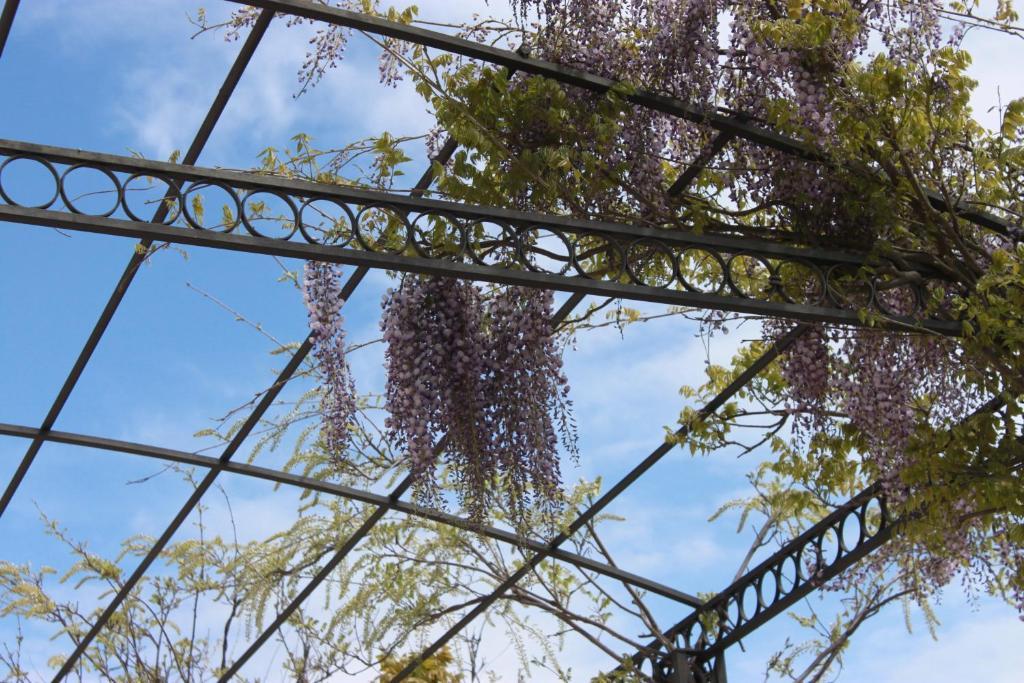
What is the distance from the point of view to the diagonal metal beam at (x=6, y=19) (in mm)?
3951

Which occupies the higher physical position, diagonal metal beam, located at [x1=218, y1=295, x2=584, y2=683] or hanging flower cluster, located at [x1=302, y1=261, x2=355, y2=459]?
diagonal metal beam, located at [x1=218, y1=295, x2=584, y2=683]

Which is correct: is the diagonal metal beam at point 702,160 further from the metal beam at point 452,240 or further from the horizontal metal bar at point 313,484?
the horizontal metal bar at point 313,484

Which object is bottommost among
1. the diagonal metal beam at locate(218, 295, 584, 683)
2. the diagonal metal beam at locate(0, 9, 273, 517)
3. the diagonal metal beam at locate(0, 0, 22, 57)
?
the diagonal metal beam at locate(218, 295, 584, 683)

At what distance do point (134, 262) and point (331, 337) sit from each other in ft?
3.15

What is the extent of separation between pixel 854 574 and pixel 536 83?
8.93ft

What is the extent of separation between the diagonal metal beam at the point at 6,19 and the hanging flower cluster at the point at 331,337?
119 centimetres

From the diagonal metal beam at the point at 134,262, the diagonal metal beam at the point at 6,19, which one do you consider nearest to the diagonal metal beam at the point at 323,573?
the diagonal metal beam at the point at 134,262

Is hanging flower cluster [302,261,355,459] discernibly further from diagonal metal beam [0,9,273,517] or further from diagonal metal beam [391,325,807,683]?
diagonal metal beam [391,325,807,683]

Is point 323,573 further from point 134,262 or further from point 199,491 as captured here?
point 134,262

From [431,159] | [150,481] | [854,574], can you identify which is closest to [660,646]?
[854,574]

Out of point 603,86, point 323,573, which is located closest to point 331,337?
point 603,86

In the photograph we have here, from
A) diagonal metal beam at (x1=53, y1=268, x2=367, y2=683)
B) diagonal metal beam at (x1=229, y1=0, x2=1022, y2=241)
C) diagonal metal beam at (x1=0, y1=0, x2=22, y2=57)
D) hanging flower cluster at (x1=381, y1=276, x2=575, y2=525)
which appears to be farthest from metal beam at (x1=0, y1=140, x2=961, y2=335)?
diagonal metal beam at (x1=53, y1=268, x2=367, y2=683)

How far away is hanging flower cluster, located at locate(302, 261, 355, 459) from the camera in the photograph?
3.97 metres

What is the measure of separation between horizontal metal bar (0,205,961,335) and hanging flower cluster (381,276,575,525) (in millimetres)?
349
